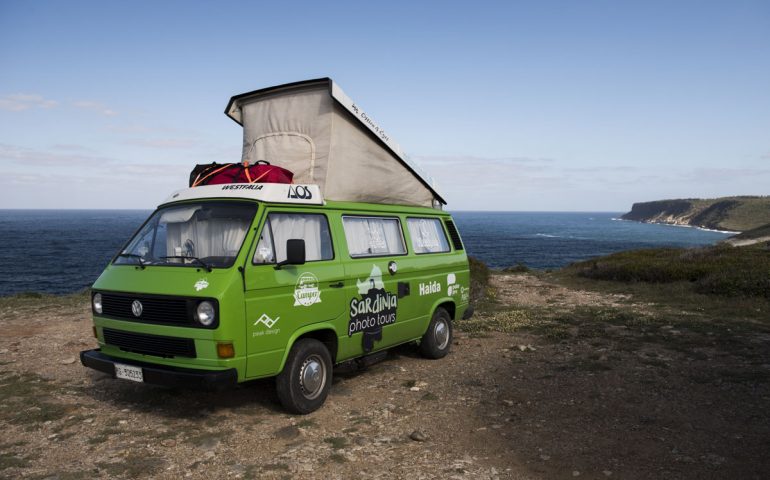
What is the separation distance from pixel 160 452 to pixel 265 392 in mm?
1821

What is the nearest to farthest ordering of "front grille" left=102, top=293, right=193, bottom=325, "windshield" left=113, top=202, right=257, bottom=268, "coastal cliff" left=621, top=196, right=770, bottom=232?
1. "front grille" left=102, top=293, right=193, bottom=325
2. "windshield" left=113, top=202, right=257, bottom=268
3. "coastal cliff" left=621, top=196, right=770, bottom=232

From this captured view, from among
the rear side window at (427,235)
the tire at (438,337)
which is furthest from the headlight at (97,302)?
the tire at (438,337)

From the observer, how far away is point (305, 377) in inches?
230

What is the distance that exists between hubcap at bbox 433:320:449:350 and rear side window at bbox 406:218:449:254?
1.21 meters

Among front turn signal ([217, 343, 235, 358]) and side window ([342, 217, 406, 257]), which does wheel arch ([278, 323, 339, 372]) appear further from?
side window ([342, 217, 406, 257])

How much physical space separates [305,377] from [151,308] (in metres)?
1.79

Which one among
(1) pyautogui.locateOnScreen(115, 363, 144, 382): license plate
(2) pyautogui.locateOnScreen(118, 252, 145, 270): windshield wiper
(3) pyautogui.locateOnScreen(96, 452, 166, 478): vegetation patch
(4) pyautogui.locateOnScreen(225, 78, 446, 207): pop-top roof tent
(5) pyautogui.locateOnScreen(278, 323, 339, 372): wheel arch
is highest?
(4) pyautogui.locateOnScreen(225, 78, 446, 207): pop-top roof tent

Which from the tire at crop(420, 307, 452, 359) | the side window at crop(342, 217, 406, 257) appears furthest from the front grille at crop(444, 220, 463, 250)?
the side window at crop(342, 217, 406, 257)

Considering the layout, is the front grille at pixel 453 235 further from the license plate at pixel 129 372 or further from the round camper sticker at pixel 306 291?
the license plate at pixel 129 372

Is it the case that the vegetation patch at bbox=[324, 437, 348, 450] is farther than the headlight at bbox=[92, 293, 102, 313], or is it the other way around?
the headlight at bbox=[92, 293, 102, 313]

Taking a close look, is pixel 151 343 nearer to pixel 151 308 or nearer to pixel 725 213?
pixel 151 308

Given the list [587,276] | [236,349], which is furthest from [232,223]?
[587,276]

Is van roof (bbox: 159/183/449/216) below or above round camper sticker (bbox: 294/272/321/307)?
above

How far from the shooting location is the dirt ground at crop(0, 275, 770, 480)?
466 cm
